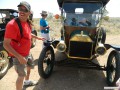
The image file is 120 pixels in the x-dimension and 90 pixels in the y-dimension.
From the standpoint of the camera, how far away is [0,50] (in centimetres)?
631

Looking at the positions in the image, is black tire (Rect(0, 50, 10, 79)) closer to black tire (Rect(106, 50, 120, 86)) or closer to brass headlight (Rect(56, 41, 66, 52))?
brass headlight (Rect(56, 41, 66, 52))

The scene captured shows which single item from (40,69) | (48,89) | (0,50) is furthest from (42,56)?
(0,50)

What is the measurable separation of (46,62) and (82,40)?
1266 mm

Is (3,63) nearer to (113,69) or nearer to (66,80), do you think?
(66,80)

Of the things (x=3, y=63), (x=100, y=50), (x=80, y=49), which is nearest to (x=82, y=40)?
(x=80, y=49)

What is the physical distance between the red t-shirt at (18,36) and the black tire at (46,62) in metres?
1.67

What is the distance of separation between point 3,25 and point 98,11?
4092 mm

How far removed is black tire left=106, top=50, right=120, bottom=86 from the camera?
522 centimetres

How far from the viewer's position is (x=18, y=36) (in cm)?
374

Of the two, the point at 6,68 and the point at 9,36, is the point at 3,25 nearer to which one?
the point at 6,68

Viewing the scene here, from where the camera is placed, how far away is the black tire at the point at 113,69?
522cm

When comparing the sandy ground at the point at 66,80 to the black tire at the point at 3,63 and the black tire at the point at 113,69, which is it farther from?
the black tire at the point at 113,69

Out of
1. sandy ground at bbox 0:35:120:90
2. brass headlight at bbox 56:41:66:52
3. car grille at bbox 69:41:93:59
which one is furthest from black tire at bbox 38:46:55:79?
car grille at bbox 69:41:93:59

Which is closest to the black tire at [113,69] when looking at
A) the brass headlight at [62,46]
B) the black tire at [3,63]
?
the brass headlight at [62,46]
